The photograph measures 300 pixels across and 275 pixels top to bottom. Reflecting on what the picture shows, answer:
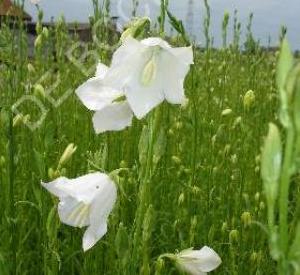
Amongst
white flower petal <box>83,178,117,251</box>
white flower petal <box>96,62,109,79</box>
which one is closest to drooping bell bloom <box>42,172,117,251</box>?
white flower petal <box>83,178,117,251</box>

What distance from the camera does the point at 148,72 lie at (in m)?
1.18

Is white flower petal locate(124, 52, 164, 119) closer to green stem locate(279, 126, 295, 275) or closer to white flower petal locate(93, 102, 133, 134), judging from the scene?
white flower petal locate(93, 102, 133, 134)

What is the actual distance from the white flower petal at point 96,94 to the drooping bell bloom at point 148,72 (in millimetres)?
71

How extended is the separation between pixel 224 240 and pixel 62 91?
1.88 meters

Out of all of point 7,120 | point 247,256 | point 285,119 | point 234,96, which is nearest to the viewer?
point 285,119

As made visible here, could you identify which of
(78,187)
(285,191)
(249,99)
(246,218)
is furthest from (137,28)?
(249,99)

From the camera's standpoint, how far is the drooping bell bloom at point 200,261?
130cm

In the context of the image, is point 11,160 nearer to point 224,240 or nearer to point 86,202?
point 86,202

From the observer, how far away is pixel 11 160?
193 cm

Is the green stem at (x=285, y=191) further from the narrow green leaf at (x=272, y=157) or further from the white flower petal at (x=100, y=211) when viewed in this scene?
the white flower petal at (x=100, y=211)

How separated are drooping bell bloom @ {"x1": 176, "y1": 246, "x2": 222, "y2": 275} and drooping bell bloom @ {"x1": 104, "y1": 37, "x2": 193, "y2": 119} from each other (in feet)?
1.17

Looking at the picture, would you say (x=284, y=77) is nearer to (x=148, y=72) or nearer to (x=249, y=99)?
(x=148, y=72)

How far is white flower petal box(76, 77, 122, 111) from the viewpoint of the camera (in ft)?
4.02

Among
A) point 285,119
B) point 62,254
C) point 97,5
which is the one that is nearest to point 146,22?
point 285,119
